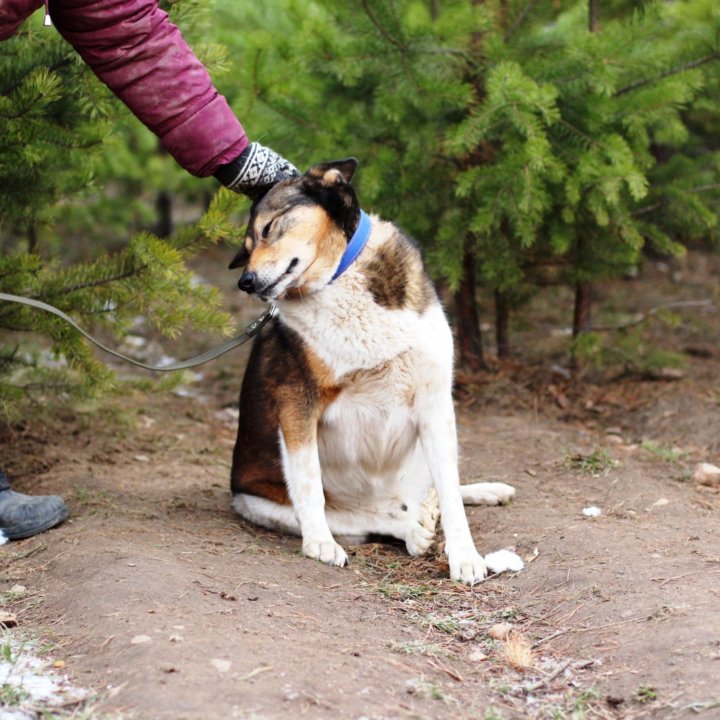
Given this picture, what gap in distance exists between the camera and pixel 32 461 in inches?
204

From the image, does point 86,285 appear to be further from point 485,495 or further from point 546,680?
point 546,680

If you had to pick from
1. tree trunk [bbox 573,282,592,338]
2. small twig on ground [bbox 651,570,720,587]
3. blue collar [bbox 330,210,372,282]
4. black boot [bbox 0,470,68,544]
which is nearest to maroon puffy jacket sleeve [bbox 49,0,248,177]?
blue collar [bbox 330,210,372,282]

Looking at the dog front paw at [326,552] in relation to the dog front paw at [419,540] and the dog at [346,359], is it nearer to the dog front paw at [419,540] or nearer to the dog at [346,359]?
the dog at [346,359]

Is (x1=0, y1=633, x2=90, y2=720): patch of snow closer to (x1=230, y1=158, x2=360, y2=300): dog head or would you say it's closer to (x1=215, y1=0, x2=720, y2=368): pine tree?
(x1=230, y1=158, x2=360, y2=300): dog head

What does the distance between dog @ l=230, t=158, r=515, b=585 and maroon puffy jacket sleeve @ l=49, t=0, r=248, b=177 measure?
0.31m

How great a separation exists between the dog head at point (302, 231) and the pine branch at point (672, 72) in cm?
266

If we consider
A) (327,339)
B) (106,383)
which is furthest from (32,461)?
(327,339)

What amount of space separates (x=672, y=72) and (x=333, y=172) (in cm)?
289

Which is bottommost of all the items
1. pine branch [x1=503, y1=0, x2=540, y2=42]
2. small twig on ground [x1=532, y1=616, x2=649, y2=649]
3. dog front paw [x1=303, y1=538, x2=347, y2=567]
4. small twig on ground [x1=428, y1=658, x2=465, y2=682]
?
dog front paw [x1=303, y1=538, x2=347, y2=567]

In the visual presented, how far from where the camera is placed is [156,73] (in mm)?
3803

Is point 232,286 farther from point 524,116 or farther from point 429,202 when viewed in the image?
point 524,116

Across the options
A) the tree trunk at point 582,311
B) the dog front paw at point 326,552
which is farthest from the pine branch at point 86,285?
the tree trunk at point 582,311

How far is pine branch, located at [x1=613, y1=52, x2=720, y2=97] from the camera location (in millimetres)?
5793

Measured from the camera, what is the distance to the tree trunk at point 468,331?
661cm
